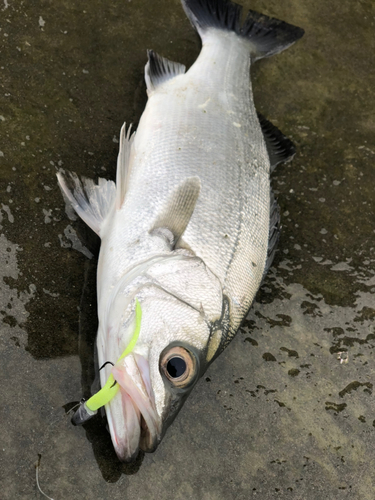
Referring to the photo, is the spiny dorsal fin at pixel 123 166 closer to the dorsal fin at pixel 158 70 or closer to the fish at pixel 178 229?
the fish at pixel 178 229

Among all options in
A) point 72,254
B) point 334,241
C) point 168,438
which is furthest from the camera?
point 334,241

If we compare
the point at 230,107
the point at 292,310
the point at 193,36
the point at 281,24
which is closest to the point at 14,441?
the point at 292,310

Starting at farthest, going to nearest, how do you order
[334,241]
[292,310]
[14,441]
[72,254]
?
[334,241], [292,310], [72,254], [14,441]

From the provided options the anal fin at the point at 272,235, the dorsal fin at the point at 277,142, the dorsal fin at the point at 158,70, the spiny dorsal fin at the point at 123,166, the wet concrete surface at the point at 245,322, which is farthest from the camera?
the dorsal fin at the point at 277,142

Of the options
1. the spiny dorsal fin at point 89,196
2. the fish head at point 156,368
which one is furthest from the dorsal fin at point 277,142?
the fish head at point 156,368

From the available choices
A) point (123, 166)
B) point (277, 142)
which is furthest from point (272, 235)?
point (123, 166)

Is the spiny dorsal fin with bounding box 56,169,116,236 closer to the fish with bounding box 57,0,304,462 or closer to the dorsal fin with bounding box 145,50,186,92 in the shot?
the fish with bounding box 57,0,304,462

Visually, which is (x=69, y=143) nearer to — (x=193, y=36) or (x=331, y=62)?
(x=193, y=36)

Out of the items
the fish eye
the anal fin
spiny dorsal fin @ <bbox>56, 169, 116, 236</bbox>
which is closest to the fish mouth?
the fish eye
